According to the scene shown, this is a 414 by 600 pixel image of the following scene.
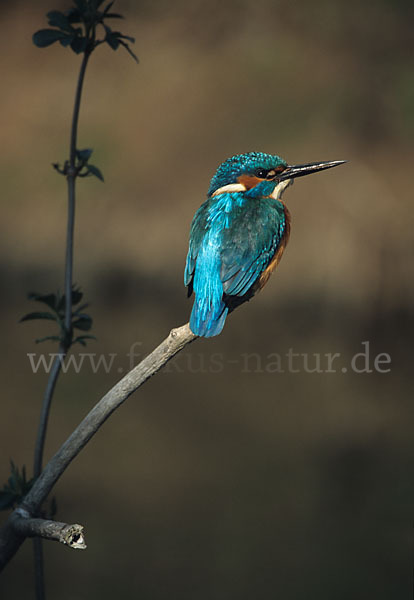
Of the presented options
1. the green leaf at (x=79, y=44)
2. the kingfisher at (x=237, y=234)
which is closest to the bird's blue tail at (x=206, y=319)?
the kingfisher at (x=237, y=234)

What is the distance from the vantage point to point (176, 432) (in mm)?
2545

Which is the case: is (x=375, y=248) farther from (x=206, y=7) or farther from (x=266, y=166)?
(x=266, y=166)

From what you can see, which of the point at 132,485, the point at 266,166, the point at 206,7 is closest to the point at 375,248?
the point at 206,7

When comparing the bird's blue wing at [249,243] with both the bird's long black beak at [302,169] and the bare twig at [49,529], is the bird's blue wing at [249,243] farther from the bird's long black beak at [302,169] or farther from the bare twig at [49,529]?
Answer: the bare twig at [49,529]

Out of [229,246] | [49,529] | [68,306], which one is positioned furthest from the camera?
[229,246]

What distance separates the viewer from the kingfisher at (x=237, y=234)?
43.3 inches

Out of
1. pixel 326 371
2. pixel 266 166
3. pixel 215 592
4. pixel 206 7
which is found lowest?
pixel 215 592

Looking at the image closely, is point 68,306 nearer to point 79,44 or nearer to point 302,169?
point 79,44

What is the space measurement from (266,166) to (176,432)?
150 cm

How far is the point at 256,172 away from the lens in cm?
122

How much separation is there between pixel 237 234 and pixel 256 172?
131 millimetres

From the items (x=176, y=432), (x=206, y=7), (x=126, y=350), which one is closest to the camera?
(x=176, y=432)

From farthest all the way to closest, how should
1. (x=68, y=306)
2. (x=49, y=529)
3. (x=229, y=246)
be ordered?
(x=229, y=246) → (x=68, y=306) → (x=49, y=529)

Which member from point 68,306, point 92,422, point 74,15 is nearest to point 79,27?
point 74,15
